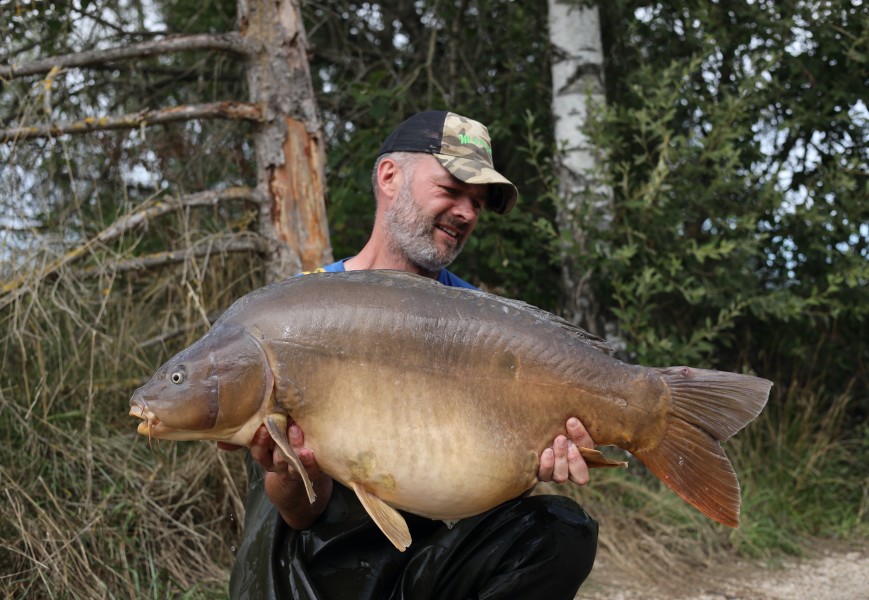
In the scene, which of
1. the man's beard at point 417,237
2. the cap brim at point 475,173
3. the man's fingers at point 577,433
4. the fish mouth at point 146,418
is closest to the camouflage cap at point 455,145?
the cap brim at point 475,173

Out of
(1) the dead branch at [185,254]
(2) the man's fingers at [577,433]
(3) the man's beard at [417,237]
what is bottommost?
(2) the man's fingers at [577,433]

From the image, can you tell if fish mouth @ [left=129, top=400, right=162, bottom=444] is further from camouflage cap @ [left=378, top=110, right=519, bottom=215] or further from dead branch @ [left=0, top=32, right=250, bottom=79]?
dead branch @ [left=0, top=32, right=250, bottom=79]

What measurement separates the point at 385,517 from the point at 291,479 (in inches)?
11.1

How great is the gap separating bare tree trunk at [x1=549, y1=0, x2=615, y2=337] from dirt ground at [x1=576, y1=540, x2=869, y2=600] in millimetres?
1118

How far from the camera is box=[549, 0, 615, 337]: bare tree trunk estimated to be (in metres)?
4.29

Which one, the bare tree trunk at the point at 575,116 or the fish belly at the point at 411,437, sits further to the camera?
the bare tree trunk at the point at 575,116

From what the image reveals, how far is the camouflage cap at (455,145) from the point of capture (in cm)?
244

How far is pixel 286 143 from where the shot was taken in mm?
3713

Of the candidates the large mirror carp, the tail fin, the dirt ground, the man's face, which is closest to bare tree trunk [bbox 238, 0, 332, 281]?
the man's face

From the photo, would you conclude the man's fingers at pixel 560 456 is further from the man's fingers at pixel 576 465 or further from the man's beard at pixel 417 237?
the man's beard at pixel 417 237

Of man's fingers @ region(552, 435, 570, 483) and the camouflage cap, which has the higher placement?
the camouflage cap

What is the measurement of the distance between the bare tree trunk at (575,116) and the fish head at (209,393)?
2656 mm

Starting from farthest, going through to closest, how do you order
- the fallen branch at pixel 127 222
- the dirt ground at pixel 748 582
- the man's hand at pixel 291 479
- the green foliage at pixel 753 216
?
the green foliage at pixel 753 216
the dirt ground at pixel 748 582
the fallen branch at pixel 127 222
the man's hand at pixel 291 479

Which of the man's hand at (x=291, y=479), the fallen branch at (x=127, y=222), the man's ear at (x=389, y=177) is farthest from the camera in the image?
the fallen branch at (x=127, y=222)
